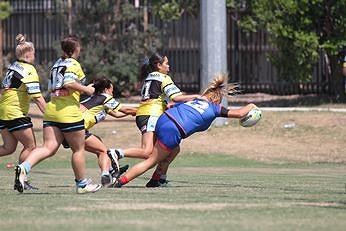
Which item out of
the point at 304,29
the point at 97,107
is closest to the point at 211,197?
the point at 97,107

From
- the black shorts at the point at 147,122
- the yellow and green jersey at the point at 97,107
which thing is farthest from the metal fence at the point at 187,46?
the yellow and green jersey at the point at 97,107

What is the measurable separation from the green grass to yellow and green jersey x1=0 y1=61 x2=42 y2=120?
98cm

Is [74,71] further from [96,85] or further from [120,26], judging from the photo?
[120,26]

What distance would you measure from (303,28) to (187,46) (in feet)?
25.4

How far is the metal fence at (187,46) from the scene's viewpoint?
33.3 metres

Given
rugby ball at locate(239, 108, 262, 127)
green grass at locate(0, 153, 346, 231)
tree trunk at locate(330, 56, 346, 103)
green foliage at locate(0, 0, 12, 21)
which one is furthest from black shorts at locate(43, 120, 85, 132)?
green foliage at locate(0, 0, 12, 21)

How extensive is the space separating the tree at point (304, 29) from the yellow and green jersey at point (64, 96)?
16.0 meters

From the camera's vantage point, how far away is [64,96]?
40.2ft

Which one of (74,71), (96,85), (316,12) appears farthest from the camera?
(316,12)

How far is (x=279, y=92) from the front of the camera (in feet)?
109

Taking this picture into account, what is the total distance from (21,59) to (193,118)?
2.24m

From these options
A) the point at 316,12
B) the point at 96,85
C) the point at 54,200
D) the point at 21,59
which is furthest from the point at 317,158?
the point at 54,200

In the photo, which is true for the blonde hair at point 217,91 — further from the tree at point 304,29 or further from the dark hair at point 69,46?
the tree at point 304,29

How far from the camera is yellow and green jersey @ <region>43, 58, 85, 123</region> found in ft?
39.9
